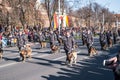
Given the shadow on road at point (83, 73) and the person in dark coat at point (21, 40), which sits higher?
the person in dark coat at point (21, 40)

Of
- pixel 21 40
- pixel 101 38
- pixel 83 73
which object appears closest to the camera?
pixel 83 73

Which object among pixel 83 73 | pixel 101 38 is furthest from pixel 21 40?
pixel 101 38

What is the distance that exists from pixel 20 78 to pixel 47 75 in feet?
4.21

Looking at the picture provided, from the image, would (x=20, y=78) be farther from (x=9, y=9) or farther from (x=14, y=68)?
(x=9, y=9)

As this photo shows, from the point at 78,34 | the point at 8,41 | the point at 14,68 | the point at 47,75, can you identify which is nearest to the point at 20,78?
the point at 47,75

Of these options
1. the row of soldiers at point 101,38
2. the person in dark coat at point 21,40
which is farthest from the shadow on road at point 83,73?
the row of soldiers at point 101,38

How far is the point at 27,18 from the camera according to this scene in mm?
55156

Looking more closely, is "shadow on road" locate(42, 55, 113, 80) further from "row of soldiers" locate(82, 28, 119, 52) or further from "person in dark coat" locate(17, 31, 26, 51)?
"row of soldiers" locate(82, 28, 119, 52)

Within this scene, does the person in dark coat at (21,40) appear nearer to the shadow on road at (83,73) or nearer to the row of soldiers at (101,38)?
the row of soldiers at (101,38)

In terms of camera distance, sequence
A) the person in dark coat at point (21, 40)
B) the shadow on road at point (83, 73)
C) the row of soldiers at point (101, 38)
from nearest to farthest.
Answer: the shadow on road at point (83, 73) < the person in dark coat at point (21, 40) < the row of soldiers at point (101, 38)

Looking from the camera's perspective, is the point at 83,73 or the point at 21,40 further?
the point at 21,40

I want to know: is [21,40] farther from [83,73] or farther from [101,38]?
[101,38]

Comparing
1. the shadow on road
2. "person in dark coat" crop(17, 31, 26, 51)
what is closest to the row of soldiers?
"person in dark coat" crop(17, 31, 26, 51)

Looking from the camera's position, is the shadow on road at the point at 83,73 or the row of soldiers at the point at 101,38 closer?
the shadow on road at the point at 83,73
